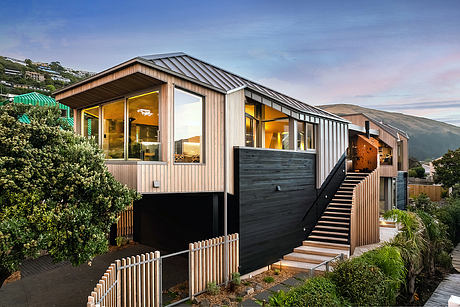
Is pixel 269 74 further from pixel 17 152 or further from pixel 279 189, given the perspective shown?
pixel 17 152

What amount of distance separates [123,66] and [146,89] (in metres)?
0.86

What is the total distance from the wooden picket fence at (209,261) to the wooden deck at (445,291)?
5221mm

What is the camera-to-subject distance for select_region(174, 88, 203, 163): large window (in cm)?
704

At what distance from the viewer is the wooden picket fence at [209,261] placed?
6.91 meters

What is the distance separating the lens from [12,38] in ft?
152

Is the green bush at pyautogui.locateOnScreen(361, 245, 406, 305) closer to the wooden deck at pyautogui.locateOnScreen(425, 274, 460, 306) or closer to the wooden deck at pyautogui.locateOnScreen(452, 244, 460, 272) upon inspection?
the wooden deck at pyautogui.locateOnScreen(425, 274, 460, 306)

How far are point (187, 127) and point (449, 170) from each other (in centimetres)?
3172

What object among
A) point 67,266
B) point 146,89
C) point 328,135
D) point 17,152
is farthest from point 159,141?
point 328,135

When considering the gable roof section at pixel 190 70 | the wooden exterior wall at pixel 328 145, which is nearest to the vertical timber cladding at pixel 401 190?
the wooden exterior wall at pixel 328 145

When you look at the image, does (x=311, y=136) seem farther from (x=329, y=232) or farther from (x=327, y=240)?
(x=327, y=240)

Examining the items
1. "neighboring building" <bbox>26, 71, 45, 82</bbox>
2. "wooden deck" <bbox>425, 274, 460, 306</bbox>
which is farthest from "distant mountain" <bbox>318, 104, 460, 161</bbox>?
"neighboring building" <bbox>26, 71, 45, 82</bbox>

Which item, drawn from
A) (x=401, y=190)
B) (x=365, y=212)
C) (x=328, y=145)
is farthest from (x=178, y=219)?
(x=401, y=190)

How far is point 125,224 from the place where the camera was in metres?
13.1

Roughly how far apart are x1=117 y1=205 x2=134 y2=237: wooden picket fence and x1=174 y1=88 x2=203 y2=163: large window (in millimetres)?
7297
